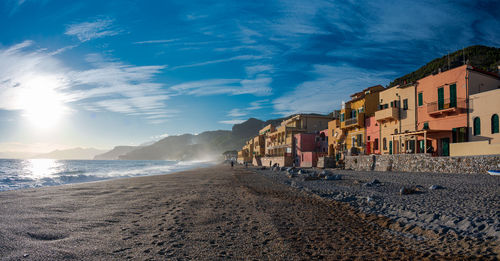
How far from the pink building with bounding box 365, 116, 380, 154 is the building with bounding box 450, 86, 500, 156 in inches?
364

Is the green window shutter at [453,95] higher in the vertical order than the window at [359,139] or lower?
higher

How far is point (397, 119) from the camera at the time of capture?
2341 centimetres

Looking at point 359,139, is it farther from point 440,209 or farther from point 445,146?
point 440,209

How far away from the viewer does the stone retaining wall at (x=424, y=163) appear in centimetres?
1386

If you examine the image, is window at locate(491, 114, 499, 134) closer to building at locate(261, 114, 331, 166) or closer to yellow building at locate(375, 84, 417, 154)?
yellow building at locate(375, 84, 417, 154)

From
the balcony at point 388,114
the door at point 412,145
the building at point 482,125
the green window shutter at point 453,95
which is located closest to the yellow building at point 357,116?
the balcony at point 388,114

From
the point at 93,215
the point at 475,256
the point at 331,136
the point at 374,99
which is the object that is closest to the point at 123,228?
the point at 93,215

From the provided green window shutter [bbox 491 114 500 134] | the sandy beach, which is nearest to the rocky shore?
the sandy beach

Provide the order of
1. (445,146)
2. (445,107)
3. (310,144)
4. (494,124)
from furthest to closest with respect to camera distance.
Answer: (310,144), (445,146), (445,107), (494,124)

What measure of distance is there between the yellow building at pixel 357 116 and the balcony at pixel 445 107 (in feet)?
27.9

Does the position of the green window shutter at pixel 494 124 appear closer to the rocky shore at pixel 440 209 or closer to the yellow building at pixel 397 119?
the yellow building at pixel 397 119

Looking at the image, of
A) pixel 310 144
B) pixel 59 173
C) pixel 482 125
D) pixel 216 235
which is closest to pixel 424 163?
pixel 482 125

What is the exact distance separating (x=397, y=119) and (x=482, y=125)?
23.2 feet

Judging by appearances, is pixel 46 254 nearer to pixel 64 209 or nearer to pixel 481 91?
pixel 64 209
